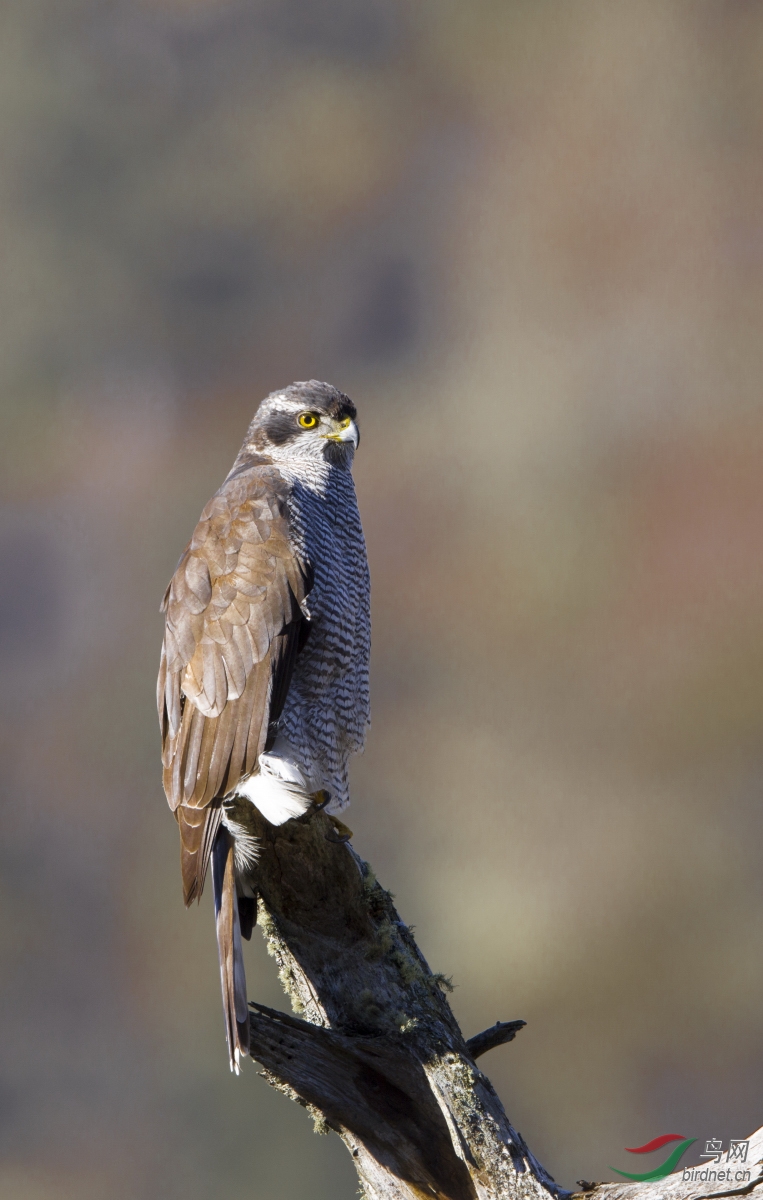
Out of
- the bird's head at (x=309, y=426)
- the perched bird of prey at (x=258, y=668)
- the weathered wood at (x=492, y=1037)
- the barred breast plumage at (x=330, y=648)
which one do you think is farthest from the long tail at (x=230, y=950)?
the bird's head at (x=309, y=426)

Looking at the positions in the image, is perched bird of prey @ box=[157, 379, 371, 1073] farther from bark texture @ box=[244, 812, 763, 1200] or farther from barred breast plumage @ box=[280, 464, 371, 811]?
bark texture @ box=[244, 812, 763, 1200]

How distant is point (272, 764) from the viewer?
8.47 feet

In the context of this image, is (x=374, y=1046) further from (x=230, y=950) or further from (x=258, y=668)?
(x=258, y=668)

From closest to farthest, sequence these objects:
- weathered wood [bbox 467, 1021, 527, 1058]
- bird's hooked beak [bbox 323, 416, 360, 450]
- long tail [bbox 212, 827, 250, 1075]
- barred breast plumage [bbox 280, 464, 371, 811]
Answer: long tail [bbox 212, 827, 250, 1075], weathered wood [bbox 467, 1021, 527, 1058], barred breast plumage [bbox 280, 464, 371, 811], bird's hooked beak [bbox 323, 416, 360, 450]

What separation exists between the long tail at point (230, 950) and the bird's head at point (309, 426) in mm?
1156

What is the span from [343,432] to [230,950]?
1.45 meters

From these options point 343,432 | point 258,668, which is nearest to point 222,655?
point 258,668

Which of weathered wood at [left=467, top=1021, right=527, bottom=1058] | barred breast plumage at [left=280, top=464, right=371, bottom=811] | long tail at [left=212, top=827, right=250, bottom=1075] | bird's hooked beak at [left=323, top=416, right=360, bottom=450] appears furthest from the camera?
bird's hooked beak at [left=323, top=416, right=360, bottom=450]

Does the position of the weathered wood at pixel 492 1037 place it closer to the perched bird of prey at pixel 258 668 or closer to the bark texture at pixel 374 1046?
the bark texture at pixel 374 1046

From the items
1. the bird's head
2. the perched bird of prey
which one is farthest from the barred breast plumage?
the bird's head

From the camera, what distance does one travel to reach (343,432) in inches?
117

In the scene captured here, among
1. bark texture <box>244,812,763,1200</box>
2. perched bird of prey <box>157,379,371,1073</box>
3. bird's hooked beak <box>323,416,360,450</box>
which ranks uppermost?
bird's hooked beak <box>323,416,360,450</box>

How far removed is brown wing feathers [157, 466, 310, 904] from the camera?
2.39 metres

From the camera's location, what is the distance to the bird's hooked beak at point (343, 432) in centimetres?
297
